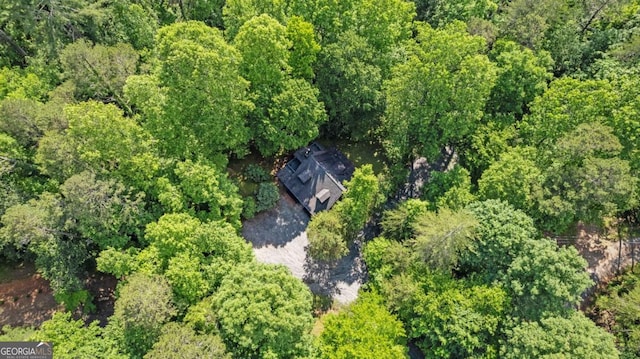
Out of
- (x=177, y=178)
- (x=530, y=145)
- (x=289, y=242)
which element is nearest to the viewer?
(x=177, y=178)

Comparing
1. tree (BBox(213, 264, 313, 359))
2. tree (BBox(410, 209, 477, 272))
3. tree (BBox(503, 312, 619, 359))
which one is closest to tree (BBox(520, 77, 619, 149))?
tree (BBox(410, 209, 477, 272))

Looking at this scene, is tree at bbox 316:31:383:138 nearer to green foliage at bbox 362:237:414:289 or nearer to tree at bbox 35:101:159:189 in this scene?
green foliage at bbox 362:237:414:289

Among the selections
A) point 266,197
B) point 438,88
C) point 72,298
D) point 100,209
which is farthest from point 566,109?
point 72,298

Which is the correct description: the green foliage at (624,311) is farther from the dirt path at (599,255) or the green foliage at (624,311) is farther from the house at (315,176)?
the house at (315,176)

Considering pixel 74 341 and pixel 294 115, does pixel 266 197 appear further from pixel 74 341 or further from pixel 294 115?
pixel 74 341

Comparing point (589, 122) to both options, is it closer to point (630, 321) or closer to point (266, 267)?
point (630, 321)

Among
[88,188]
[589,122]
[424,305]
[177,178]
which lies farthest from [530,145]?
[88,188]

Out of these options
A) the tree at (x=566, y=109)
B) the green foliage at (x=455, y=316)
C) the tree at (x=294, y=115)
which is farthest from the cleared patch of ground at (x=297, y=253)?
the tree at (x=566, y=109)
